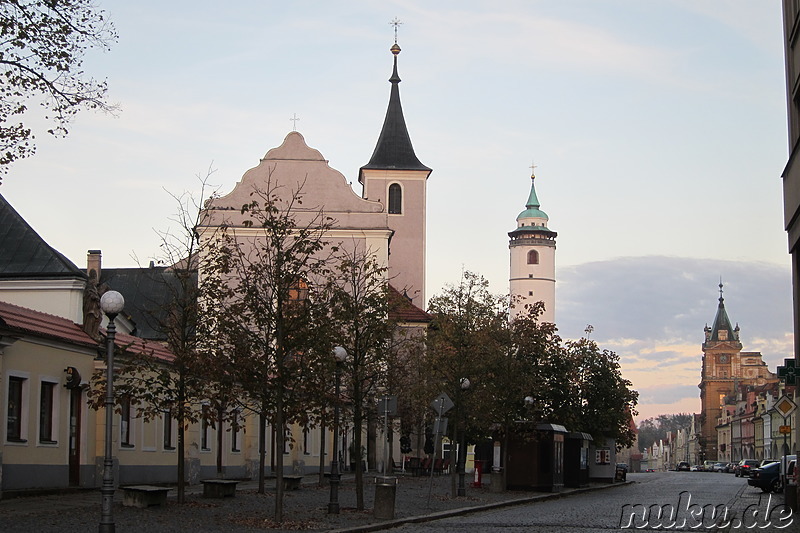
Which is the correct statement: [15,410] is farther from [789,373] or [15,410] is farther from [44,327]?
[789,373]

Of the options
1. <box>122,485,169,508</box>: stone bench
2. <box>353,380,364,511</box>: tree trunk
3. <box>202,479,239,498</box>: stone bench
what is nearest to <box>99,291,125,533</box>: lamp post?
<box>122,485,169,508</box>: stone bench

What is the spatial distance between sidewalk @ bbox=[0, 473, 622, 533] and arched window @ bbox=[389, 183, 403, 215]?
5214cm

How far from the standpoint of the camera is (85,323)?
32.3 metres

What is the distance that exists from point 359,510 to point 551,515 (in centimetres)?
480

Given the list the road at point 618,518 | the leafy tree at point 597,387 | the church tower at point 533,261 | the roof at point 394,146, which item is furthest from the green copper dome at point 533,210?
the road at point 618,518

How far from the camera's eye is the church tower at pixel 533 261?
6747 inches

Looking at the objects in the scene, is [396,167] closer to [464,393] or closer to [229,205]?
[229,205]

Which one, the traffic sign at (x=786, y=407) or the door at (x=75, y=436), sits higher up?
the traffic sign at (x=786, y=407)

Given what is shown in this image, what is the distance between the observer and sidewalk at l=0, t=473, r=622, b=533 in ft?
68.8

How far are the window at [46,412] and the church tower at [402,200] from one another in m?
56.3

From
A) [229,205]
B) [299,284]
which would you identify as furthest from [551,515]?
[229,205]

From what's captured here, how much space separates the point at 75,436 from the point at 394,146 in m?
61.3

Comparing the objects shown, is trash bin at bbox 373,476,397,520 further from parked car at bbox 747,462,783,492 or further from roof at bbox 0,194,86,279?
parked car at bbox 747,462,783,492

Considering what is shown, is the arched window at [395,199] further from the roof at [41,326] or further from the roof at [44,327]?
the roof at [41,326]
